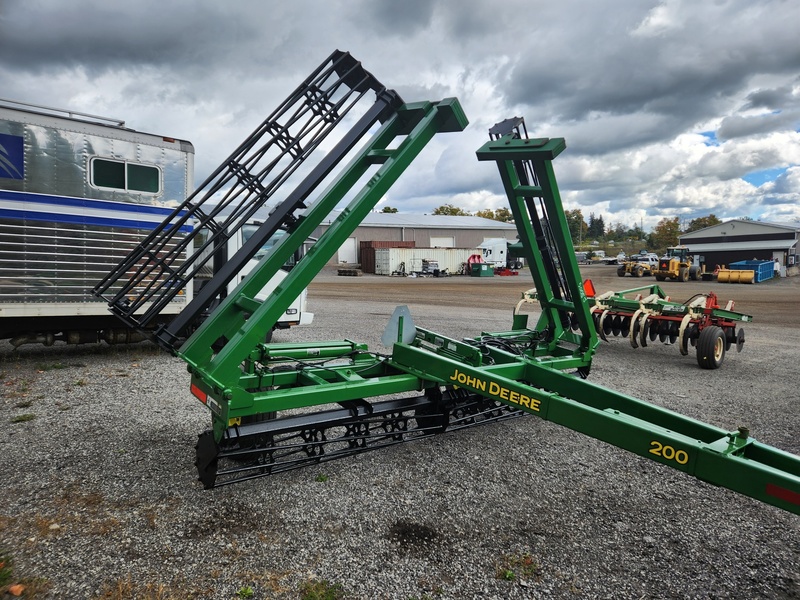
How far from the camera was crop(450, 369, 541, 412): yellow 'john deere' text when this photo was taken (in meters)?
3.30

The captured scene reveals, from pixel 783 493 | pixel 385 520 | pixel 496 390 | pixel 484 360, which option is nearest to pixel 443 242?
pixel 484 360

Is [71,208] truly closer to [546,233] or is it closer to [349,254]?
[546,233]

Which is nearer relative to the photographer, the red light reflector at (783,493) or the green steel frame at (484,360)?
the red light reflector at (783,493)

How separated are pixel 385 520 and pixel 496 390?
1150mm

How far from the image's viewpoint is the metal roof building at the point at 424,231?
4644 cm

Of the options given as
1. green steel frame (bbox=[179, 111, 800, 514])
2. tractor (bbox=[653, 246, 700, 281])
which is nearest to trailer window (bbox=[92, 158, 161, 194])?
green steel frame (bbox=[179, 111, 800, 514])

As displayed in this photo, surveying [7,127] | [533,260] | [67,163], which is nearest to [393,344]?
[533,260]

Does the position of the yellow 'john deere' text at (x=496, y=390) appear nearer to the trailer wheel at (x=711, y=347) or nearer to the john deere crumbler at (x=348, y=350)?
the john deere crumbler at (x=348, y=350)

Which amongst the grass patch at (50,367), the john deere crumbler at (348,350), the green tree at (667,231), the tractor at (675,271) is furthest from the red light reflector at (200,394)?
the green tree at (667,231)

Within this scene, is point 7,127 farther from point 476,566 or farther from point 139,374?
point 476,566

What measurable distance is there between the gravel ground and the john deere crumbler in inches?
12.0

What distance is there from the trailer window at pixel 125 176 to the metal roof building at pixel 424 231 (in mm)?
36553

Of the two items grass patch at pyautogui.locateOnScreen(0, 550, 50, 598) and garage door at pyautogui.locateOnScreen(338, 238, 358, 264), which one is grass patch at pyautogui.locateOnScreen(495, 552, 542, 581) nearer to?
grass patch at pyautogui.locateOnScreen(0, 550, 50, 598)

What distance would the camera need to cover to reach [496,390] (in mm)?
3510
